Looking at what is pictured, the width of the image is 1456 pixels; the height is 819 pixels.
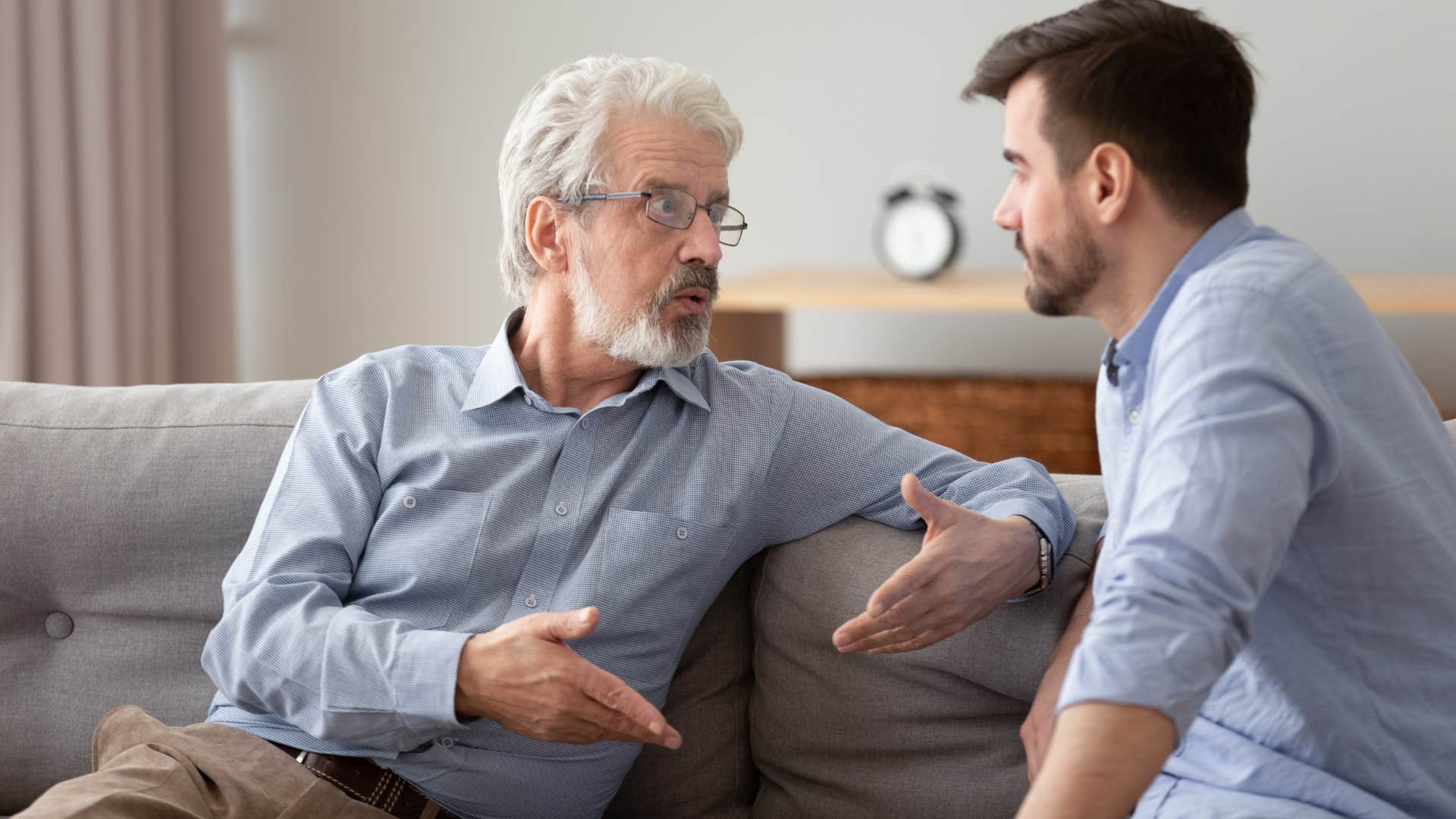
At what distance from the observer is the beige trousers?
4.24ft

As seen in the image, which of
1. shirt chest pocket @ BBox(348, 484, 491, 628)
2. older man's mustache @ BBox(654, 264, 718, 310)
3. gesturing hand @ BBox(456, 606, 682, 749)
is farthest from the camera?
older man's mustache @ BBox(654, 264, 718, 310)

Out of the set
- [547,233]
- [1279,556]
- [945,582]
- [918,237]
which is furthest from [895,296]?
[1279,556]

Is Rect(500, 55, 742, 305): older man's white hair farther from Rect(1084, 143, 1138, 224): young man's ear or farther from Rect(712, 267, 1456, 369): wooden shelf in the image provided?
Rect(712, 267, 1456, 369): wooden shelf

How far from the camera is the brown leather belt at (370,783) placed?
4.65ft

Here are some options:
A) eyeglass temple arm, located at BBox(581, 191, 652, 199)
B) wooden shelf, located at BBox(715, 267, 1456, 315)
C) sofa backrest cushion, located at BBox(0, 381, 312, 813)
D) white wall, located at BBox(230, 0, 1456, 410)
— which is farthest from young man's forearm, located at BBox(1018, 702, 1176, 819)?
white wall, located at BBox(230, 0, 1456, 410)

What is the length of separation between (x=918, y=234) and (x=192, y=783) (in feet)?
7.50

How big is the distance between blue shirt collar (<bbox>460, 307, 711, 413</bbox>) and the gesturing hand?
0.36 meters

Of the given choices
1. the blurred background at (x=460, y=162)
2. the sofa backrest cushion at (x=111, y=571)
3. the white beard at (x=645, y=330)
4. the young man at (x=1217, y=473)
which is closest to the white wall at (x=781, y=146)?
the blurred background at (x=460, y=162)

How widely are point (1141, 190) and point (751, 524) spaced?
0.61 meters

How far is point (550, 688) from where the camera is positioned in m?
1.26

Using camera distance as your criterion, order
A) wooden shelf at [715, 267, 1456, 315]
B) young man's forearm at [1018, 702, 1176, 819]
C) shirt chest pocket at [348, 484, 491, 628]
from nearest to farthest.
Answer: young man's forearm at [1018, 702, 1176, 819], shirt chest pocket at [348, 484, 491, 628], wooden shelf at [715, 267, 1456, 315]

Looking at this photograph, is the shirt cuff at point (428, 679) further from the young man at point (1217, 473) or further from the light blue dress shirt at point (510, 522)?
the young man at point (1217, 473)

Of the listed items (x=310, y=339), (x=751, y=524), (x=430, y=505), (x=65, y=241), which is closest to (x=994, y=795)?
(x=751, y=524)

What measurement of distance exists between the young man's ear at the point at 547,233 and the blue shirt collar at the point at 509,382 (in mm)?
123
